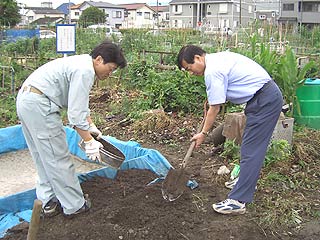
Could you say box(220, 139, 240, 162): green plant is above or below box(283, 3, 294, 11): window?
below

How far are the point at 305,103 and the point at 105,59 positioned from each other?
313cm

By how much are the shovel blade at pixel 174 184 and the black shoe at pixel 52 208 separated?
0.86 meters

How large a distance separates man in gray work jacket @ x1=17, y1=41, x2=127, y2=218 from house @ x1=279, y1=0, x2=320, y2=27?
106ft

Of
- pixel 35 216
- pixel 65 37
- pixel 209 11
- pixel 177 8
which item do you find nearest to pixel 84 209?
pixel 35 216

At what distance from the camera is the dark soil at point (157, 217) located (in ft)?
9.84

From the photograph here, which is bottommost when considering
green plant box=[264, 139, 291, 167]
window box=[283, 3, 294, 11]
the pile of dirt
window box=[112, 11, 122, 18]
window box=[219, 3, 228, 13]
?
the pile of dirt

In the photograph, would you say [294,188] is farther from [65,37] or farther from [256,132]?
[65,37]

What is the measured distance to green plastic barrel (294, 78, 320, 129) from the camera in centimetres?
511

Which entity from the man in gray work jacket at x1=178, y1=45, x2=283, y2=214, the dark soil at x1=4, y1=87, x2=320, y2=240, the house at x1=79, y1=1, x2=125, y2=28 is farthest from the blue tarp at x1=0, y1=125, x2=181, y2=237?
the house at x1=79, y1=1, x2=125, y2=28

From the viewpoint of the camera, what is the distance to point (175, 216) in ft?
10.6

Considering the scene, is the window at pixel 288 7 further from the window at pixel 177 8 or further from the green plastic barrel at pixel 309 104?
the green plastic barrel at pixel 309 104

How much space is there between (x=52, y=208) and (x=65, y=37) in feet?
14.4

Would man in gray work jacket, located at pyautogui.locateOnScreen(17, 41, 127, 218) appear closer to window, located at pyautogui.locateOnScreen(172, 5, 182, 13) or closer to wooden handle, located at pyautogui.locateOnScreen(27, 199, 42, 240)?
wooden handle, located at pyautogui.locateOnScreen(27, 199, 42, 240)

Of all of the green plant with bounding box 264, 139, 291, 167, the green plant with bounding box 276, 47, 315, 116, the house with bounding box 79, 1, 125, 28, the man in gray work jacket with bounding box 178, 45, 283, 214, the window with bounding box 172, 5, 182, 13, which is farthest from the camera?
the house with bounding box 79, 1, 125, 28
